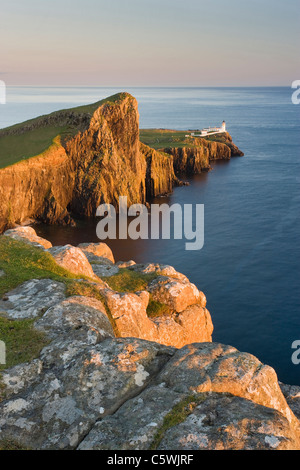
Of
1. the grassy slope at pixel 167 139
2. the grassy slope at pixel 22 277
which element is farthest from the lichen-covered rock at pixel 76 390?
the grassy slope at pixel 167 139

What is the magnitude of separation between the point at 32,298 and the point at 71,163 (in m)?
68.1

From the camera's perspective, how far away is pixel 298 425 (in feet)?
49.8

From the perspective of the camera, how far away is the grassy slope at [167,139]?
454 feet

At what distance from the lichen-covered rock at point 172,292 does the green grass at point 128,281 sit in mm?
753

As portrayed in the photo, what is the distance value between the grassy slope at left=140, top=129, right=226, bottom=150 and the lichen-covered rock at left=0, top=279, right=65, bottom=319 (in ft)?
379

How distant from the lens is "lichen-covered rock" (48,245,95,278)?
24978mm

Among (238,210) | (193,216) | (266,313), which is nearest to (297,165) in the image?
(238,210)

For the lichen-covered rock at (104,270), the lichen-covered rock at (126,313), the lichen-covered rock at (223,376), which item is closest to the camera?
the lichen-covered rock at (223,376)

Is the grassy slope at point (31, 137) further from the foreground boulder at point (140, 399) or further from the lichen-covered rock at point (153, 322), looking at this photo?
the foreground boulder at point (140, 399)

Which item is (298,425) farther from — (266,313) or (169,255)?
(169,255)

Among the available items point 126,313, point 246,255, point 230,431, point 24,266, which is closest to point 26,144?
point 246,255

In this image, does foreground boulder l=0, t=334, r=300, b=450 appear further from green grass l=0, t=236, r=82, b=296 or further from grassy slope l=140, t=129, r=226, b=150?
grassy slope l=140, t=129, r=226, b=150

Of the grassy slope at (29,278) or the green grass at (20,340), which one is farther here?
the grassy slope at (29,278)

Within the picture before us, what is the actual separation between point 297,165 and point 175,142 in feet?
140
